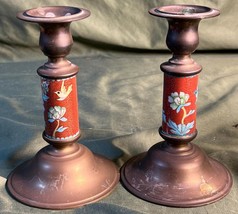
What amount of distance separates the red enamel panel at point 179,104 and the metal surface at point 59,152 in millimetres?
185

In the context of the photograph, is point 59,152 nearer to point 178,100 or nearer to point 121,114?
point 178,100

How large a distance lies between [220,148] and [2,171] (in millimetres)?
536

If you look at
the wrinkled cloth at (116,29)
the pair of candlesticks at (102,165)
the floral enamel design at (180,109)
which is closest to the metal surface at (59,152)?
the pair of candlesticks at (102,165)

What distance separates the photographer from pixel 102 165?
4.00 feet

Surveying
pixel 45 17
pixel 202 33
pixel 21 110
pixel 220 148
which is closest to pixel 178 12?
pixel 45 17

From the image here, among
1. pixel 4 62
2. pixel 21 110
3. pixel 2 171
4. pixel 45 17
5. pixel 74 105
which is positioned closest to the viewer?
pixel 45 17

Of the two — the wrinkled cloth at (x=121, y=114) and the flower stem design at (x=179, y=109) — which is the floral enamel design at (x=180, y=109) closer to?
the flower stem design at (x=179, y=109)

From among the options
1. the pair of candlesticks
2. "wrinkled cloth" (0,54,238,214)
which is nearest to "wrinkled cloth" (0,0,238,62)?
"wrinkled cloth" (0,54,238,214)

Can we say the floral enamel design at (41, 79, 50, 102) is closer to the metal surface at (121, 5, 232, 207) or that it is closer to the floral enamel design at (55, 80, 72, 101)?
the floral enamel design at (55, 80, 72, 101)

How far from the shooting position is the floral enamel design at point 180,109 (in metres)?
1.12

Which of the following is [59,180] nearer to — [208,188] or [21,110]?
[208,188]

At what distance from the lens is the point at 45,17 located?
1025mm

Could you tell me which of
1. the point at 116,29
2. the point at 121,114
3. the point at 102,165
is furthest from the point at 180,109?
the point at 116,29

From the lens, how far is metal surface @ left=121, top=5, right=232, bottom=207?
108 centimetres
